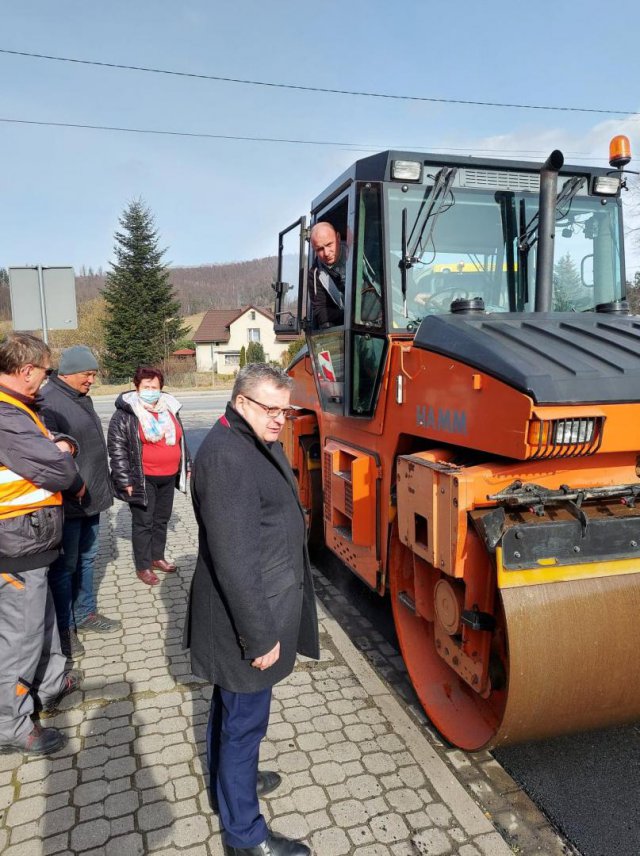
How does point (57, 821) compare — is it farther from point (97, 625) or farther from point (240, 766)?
point (97, 625)

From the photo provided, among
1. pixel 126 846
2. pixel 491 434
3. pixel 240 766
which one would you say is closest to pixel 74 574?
pixel 126 846

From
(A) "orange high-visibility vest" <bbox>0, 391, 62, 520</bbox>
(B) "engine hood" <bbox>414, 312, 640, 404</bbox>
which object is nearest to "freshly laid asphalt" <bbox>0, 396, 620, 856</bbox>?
(A) "orange high-visibility vest" <bbox>0, 391, 62, 520</bbox>

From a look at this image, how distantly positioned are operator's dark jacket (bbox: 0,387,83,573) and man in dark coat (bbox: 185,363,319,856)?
3.28ft

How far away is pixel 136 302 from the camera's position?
111ft

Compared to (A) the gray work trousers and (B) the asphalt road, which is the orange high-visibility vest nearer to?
(A) the gray work trousers

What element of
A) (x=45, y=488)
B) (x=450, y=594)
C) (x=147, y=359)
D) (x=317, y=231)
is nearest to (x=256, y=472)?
(x=450, y=594)

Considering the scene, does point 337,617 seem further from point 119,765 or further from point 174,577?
point 119,765

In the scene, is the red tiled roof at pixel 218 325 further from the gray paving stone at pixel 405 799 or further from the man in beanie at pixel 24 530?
the gray paving stone at pixel 405 799

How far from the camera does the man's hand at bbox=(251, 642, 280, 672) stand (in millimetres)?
2041

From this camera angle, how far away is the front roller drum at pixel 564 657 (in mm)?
2287

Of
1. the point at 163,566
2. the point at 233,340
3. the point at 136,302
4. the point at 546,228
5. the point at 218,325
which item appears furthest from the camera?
the point at 218,325

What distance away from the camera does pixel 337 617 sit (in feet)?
13.9

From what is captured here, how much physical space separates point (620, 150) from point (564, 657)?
2.77m

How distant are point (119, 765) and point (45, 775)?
315mm
